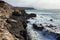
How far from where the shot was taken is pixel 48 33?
3653cm

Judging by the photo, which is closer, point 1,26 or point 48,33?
point 1,26

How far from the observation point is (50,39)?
33.1m

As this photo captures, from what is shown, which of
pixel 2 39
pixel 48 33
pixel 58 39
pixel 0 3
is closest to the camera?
pixel 2 39

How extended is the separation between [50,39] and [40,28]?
27.5ft

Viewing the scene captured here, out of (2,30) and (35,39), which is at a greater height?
(2,30)

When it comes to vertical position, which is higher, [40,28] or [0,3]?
[0,3]

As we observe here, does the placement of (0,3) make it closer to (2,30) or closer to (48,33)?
(2,30)

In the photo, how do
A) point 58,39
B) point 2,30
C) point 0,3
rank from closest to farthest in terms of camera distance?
1. point 2,30
2. point 0,3
3. point 58,39

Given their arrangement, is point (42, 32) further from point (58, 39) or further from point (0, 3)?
point (0, 3)

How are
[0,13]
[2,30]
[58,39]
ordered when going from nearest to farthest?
[2,30]
[0,13]
[58,39]

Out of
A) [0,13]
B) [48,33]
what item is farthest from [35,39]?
[0,13]

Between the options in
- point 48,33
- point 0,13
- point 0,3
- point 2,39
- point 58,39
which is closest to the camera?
point 2,39

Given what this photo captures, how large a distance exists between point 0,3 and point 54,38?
12184 millimetres

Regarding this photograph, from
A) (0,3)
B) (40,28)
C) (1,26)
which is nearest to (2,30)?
(1,26)
